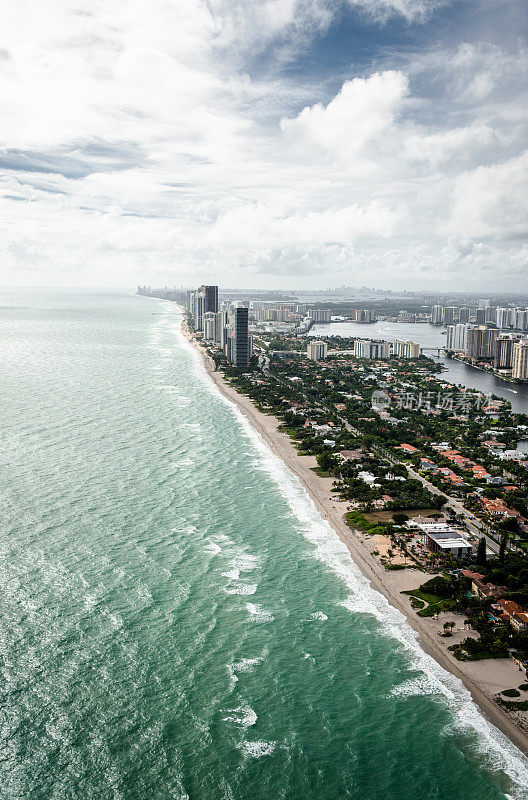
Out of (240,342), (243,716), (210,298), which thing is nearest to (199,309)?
(210,298)

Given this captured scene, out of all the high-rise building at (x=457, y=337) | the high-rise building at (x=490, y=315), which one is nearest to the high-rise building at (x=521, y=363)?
the high-rise building at (x=457, y=337)

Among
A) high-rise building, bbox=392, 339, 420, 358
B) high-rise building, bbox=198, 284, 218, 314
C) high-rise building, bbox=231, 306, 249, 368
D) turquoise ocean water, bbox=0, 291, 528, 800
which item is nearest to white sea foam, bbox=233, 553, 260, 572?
turquoise ocean water, bbox=0, 291, 528, 800

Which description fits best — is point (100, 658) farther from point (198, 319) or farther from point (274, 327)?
point (274, 327)

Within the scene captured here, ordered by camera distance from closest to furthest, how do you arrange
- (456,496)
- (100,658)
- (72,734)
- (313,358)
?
(72,734) → (100,658) → (456,496) → (313,358)

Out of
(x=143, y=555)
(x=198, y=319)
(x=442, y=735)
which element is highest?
(x=198, y=319)

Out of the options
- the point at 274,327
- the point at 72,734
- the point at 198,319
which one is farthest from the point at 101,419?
the point at 274,327

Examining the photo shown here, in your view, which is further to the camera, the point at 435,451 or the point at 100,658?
the point at 435,451

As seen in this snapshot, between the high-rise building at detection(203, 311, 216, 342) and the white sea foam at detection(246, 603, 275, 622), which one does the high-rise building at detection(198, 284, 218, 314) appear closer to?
the high-rise building at detection(203, 311, 216, 342)
